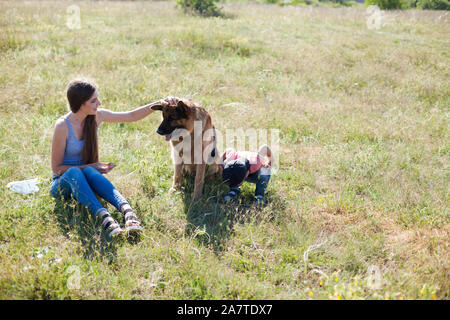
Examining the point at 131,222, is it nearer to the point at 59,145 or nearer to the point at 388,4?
the point at 59,145

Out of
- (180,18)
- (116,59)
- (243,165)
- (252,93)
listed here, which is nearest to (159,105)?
(243,165)

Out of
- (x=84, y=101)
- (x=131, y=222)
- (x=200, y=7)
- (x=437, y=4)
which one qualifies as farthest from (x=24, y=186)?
(x=200, y=7)

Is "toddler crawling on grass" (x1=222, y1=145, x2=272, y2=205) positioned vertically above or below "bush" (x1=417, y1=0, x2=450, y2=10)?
below

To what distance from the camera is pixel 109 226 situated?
3.27 m

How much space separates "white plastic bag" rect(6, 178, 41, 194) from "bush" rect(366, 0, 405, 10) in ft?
53.4

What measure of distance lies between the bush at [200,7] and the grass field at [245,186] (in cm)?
479

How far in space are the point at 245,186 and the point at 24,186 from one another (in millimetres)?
2758

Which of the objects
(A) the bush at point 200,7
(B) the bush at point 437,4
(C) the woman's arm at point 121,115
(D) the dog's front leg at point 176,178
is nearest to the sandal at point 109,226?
(D) the dog's front leg at point 176,178

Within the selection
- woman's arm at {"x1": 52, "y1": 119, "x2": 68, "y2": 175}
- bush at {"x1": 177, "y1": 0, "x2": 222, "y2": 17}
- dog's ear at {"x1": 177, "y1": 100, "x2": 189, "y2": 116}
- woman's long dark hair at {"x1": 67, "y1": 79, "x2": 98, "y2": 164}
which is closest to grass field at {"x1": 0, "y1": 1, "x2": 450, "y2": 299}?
woman's arm at {"x1": 52, "y1": 119, "x2": 68, "y2": 175}

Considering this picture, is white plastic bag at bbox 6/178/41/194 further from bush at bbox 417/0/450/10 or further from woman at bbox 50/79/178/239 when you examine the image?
bush at bbox 417/0/450/10

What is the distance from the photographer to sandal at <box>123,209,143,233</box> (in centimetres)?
325

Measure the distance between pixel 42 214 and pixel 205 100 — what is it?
4231 mm

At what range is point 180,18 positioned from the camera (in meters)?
14.1

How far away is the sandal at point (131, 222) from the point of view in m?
3.25
